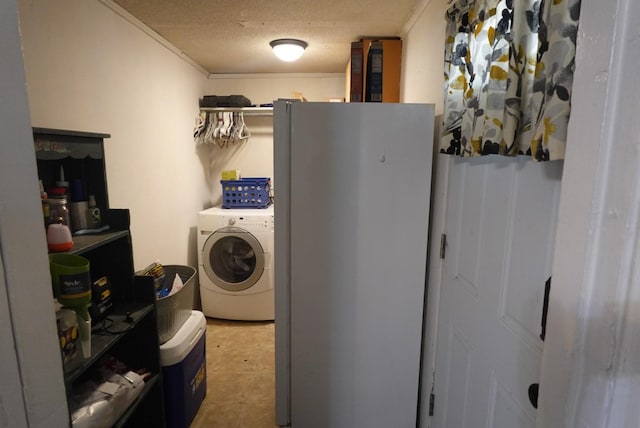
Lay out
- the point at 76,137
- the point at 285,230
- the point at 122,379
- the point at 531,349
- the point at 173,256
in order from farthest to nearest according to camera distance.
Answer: the point at 173,256
the point at 285,230
the point at 122,379
the point at 76,137
the point at 531,349

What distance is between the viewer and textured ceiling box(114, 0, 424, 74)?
5.83 ft

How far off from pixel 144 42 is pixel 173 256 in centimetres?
158

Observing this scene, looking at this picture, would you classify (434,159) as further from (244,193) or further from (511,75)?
(244,193)

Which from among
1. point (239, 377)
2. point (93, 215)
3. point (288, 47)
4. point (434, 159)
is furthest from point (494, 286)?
point (288, 47)

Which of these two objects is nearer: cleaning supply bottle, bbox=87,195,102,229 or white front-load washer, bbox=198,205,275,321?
cleaning supply bottle, bbox=87,195,102,229

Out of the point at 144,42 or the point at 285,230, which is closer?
the point at 285,230

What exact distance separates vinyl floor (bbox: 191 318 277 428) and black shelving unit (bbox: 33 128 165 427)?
0.43 meters

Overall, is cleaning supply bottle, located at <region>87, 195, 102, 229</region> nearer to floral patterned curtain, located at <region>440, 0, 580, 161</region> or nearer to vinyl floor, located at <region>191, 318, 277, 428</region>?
vinyl floor, located at <region>191, 318, 277, 428</region>

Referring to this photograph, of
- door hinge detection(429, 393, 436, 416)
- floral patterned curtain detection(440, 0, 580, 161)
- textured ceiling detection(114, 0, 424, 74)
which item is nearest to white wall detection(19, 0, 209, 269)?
textured ceiling detection(114, 0, 424, 74)

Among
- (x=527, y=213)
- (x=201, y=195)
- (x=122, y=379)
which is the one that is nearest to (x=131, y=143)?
(x=201, y=195)

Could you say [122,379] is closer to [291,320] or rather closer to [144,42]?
[291,320]

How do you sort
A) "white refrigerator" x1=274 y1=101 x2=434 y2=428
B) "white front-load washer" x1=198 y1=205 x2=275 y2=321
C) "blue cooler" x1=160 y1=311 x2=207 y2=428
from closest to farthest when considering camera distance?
"white refrigerator" x1=274 y1=101 x2=434 y2=428, "blue cooler" x1=160 y1=311 x2=207 y2=428, "white front-load washer" x1=198 y1=205 x2=275 y2=321

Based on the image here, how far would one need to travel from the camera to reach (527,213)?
31.8 inches

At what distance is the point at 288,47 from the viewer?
233 centimetres
